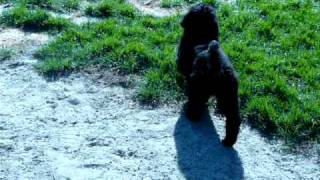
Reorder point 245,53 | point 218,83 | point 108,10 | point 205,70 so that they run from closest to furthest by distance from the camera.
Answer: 1. point 218,83
2. point 205,70
3. point 245,53
4. point 108,10

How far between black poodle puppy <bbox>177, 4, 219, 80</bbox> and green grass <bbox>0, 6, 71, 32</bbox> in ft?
8.76

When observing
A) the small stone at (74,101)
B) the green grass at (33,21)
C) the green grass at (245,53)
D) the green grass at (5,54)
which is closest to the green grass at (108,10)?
the green grass at (245,53)

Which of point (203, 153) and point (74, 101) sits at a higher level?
point (74, 101)

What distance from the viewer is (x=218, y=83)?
7031 millimetres

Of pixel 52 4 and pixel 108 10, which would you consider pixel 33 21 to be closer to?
pixel 52 4

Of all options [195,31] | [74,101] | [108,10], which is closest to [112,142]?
[74,101]

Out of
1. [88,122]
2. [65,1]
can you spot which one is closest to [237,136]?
[88,122]

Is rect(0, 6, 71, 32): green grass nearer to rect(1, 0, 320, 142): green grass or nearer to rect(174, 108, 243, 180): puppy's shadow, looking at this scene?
rect(1, 0, 320, 142): green grass

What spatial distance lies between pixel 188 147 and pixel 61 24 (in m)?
3.86

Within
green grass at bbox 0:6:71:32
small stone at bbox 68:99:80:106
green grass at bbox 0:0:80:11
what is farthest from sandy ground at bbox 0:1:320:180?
green grass at bbox 0:0:80:11

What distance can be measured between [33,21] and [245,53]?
145 inches

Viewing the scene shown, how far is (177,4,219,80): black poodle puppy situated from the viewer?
26.7 ft

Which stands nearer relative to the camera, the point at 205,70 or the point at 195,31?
the point at 205,70

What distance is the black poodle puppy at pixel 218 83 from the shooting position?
275 inches
